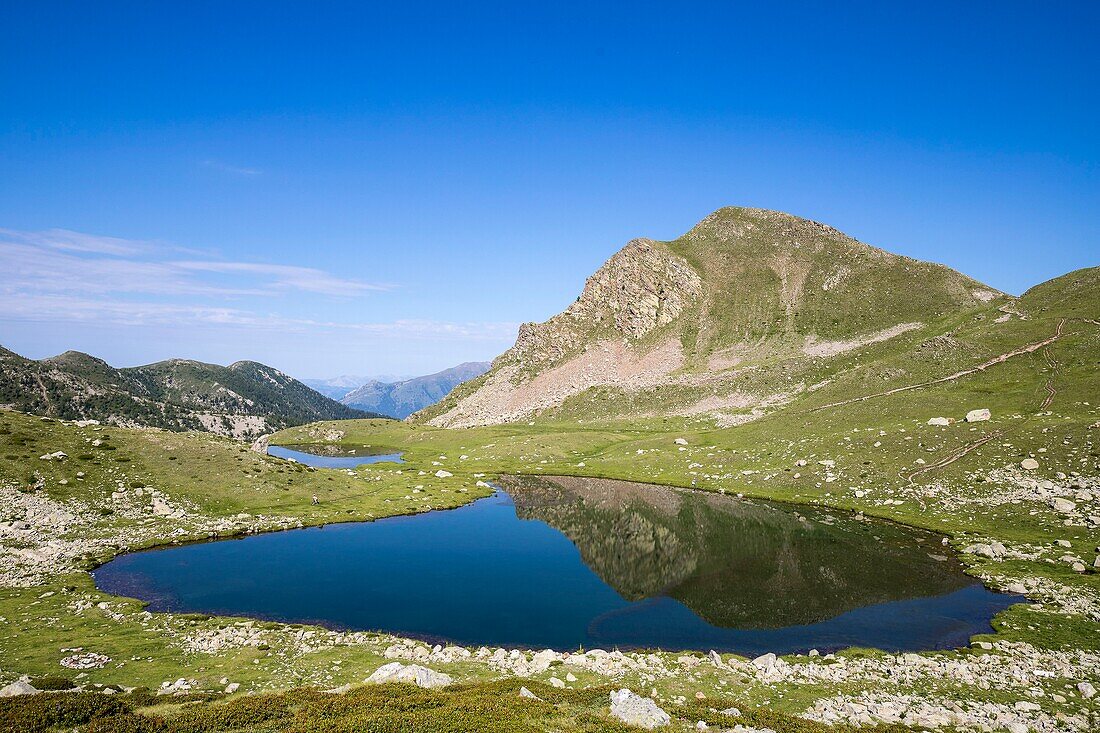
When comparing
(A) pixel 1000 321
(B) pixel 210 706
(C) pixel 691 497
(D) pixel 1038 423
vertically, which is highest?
(A) pixel 1000 321

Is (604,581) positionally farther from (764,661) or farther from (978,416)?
(978,416)

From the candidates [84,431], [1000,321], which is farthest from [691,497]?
[1000,321]

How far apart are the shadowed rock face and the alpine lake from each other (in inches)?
9.1

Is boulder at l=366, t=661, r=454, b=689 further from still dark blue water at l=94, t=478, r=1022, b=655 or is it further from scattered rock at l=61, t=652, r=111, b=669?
scattered rock at l=61, t=652, r=111, b=669

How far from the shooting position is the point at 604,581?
51.1m

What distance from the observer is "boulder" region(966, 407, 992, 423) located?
265 feet

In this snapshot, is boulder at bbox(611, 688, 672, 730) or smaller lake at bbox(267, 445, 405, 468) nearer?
boulder at bbox(611, 688, 672, 730)

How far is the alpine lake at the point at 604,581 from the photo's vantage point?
38938 mm

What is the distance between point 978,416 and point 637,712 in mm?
86779

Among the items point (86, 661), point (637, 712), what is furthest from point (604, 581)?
point (86, 661)

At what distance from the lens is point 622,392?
17575 centimetres

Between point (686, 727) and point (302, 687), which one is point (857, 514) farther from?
point (302, 687)

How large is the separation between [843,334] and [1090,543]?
132 meters

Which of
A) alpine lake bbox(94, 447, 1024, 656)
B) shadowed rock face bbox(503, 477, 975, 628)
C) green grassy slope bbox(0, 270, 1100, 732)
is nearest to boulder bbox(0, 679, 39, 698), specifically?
green grassy slope bbox(0, 270, 1100, 732)
